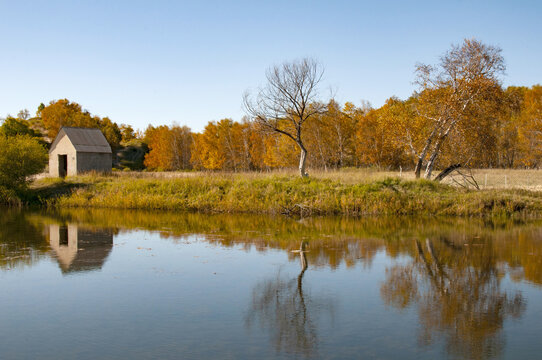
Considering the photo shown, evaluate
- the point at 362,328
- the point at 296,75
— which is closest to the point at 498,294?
the point at 362,328

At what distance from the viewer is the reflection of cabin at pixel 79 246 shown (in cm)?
1162

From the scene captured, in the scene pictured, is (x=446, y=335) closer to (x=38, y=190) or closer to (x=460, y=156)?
(x=460, y=156)

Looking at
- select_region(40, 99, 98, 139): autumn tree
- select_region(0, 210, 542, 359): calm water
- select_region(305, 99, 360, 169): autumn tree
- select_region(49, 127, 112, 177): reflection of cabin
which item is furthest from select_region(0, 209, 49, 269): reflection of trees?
select_region(40, 99, 98, 139): autumn tree

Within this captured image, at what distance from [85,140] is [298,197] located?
21331 millimetres

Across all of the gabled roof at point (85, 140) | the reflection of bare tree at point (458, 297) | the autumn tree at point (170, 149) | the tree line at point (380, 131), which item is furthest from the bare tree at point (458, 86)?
the autumn tree at point (170, 149)

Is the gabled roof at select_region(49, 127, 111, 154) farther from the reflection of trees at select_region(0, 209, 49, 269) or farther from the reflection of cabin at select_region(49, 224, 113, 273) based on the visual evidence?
the reflection of cabin at select_region(49, 224, 113, 273)

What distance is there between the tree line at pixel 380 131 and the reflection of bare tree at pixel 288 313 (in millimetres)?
17097

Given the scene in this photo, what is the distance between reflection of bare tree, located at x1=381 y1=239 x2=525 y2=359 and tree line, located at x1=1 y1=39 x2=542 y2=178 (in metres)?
14.0

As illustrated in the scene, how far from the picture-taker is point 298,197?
22.7 meters

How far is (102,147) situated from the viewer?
3706 cm

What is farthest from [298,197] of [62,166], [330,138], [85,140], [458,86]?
[330,138]

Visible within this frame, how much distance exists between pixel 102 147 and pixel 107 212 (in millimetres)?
14446

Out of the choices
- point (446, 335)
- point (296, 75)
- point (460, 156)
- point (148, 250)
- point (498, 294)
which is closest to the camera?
point (446, 335)

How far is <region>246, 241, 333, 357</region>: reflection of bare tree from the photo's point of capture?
257 inches
